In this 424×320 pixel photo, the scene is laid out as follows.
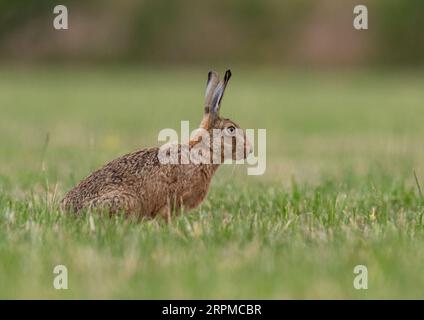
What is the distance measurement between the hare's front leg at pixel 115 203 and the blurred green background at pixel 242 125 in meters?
0.15

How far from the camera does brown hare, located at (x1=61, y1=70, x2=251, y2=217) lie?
21.9 ft

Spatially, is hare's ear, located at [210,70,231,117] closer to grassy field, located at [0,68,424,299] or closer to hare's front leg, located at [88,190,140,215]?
grassy field, located at [0,68,424,299]

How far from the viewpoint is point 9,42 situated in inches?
1636

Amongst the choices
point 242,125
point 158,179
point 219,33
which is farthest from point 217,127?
point 219,33

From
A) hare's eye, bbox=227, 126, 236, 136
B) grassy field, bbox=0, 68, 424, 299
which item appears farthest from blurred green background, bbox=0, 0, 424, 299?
hare's eye, bbox=227, 126, 236, 136

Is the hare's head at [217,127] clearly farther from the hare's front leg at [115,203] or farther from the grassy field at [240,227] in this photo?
the hare's front leg at [115,203]

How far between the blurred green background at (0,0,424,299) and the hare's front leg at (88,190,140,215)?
15 cm

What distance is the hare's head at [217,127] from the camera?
716 centimetres

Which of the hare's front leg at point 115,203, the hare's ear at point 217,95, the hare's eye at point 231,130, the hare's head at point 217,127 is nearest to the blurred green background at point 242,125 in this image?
the hare's front leg at point 115,203

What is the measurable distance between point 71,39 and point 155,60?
3680 millimetres

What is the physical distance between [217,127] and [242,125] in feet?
31.8

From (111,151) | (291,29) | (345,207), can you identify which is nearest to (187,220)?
(345,207)
